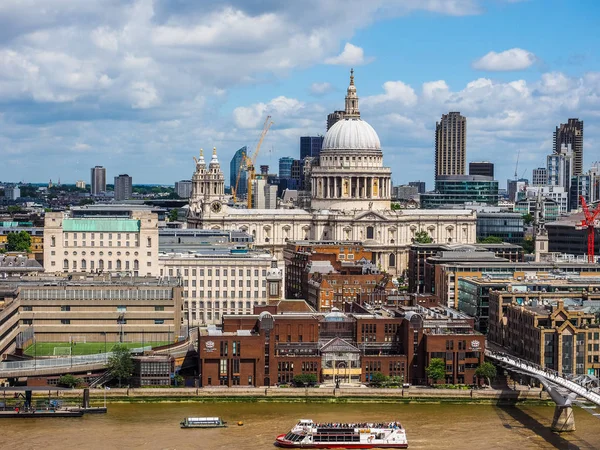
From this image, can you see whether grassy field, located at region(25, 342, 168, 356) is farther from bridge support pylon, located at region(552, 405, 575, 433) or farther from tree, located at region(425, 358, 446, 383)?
bridge support pylon, located at region(552, 405, 575, 433)

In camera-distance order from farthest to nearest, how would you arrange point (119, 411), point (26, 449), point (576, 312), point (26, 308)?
point (26, 308), point (576, 312), point (119, 411), point (26, 449)

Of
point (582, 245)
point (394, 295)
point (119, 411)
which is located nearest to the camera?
point (119, 411)

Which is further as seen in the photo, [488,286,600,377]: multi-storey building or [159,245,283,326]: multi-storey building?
[159,245,283,326]: multi-storey building

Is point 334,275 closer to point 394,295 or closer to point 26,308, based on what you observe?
point 394,295

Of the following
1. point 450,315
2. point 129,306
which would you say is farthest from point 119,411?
point 450,315

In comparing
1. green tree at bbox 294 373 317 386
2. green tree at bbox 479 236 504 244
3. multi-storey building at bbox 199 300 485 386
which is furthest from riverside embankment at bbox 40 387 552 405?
green tree at bbox 479 236 504 244

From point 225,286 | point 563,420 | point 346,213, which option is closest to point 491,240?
point 346,213

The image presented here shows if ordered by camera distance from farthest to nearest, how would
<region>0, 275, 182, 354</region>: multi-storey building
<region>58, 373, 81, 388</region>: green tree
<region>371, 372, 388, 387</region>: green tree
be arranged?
1. <region>0, 275, 182, 354</region>: multi-storey building
2. <region>371, 372, 388, 387</region>: green tree
3. <region>58, 373, 81, 388</region>: green tree
